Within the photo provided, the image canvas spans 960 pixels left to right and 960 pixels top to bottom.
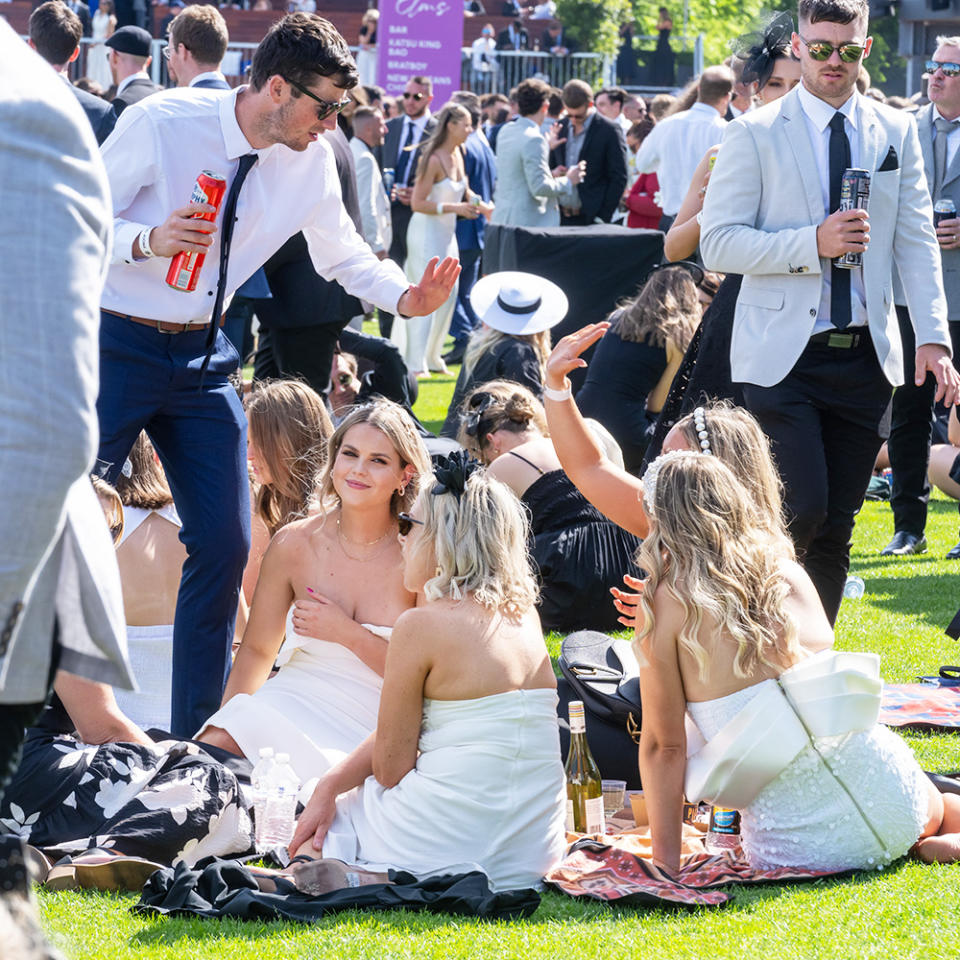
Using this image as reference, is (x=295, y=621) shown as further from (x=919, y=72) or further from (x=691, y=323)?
(x=919, y=72)

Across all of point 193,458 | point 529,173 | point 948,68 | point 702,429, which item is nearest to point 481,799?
point 702,429

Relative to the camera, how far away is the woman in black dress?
20.5ft

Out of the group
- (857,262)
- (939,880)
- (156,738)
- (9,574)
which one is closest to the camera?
(9,574)

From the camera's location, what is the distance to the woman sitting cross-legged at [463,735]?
3.72 metres

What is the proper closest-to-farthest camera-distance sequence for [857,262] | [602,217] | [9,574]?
[9,574] → [857,262] → [602,217]

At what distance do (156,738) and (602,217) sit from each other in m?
9.91

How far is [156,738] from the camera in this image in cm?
428

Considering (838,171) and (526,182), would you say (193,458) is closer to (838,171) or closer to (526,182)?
(838,171)

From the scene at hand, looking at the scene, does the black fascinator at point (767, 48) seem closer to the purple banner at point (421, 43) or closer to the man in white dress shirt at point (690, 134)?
the man in white dress shirt at point (690, 134)

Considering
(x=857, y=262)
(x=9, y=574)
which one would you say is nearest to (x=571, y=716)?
(x=857, y=262)

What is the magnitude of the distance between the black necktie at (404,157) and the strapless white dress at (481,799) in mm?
10900

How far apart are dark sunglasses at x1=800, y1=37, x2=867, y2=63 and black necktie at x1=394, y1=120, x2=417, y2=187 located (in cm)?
979

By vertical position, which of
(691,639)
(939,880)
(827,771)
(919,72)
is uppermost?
(919,72)

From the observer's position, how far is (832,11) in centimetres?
454
